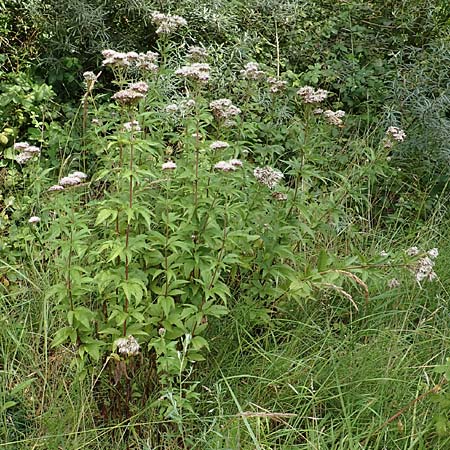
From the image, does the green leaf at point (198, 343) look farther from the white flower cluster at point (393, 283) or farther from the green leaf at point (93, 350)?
the white flower cluster at point (393, 283)

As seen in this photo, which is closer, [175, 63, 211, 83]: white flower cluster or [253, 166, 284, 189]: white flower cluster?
[175, 63, 211, 83]: white flower cluster

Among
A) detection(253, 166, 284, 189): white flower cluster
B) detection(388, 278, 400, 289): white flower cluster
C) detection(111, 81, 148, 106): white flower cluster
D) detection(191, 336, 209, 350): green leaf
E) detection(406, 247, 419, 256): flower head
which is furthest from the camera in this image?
detection(388, 278, 400, 289): white flower cluster

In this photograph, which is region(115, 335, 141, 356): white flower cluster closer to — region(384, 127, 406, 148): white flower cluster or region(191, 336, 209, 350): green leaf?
region(191, 336, 209, 350): green leaf

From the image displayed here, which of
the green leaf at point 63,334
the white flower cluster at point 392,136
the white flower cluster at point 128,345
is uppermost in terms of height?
the white flower cluster at point 392,136

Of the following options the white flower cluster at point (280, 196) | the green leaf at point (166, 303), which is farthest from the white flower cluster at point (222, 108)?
the green leaf at point (166, 303)

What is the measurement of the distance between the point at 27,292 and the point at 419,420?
178cm

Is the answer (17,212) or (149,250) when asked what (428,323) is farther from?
(17,212)

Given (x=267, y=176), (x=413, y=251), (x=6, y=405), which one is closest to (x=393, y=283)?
(x=413, y=251)

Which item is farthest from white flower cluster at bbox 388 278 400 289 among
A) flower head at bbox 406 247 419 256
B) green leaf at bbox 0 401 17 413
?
green leaf at bbox 0 401 17 413

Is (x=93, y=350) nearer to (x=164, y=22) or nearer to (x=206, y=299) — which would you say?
(x=206, y=299)

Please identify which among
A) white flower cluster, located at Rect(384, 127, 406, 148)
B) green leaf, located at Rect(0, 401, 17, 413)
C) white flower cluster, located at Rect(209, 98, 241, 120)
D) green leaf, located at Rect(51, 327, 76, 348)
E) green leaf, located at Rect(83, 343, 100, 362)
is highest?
white flower cluster, located at Rect(209, 98, 241, 120)

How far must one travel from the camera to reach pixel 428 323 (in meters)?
2.93

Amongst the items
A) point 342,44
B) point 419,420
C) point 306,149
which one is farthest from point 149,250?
point 342,44

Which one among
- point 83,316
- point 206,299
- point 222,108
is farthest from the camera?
point 222,108
